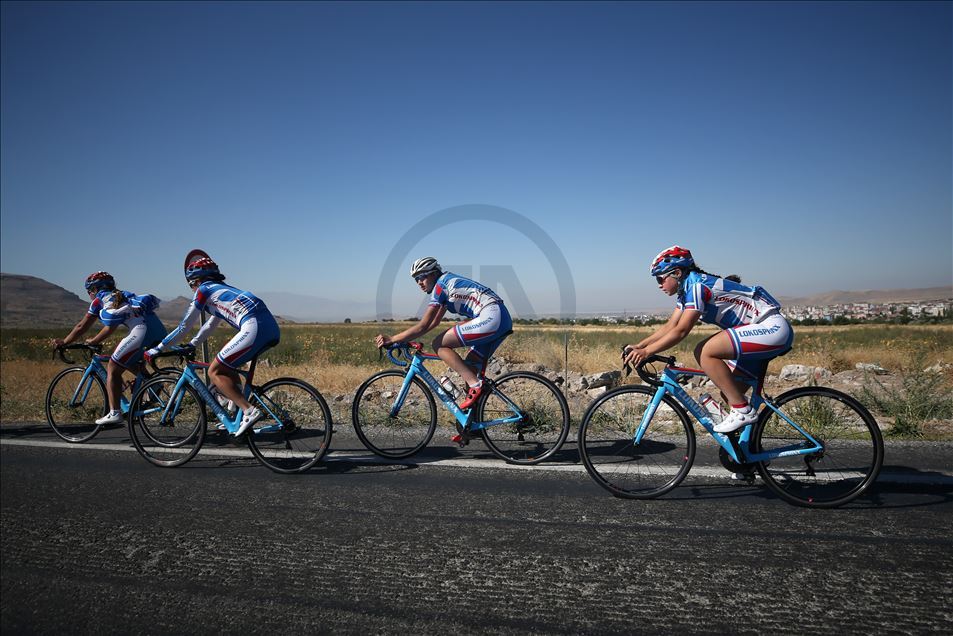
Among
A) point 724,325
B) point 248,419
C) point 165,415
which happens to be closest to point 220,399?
point 165,415

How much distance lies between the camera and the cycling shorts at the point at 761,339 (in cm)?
362

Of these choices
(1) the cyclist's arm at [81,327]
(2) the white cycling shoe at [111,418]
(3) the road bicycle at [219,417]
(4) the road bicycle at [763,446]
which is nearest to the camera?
(4) the road bicycle at [763,446]

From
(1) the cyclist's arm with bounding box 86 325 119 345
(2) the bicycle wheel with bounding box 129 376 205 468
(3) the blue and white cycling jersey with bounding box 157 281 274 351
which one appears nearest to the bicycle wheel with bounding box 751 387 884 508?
(3) the blue and white cycling jersey with bounding box 157 281 274 351

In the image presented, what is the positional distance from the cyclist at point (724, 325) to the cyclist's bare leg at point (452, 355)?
70.3 inches

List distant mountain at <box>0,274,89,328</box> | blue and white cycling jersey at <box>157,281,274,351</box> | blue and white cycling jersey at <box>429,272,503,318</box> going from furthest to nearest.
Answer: distant mountain at <box>0,274,89,328</box>
blue and white cycling jersey at <box>429,272,503,318</box>
blue and white cycling jersey at <box>157,281,274,351</box>

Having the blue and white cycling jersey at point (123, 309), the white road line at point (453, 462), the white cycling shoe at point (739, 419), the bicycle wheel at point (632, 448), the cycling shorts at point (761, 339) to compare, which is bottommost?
the white road line at point (453, 462)

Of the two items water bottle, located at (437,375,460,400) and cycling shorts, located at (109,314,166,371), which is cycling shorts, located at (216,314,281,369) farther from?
cycling shorts, located at (109,314,166,371)

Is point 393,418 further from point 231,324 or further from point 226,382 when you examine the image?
point 231,324

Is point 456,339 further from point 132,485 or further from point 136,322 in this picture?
point 136,322

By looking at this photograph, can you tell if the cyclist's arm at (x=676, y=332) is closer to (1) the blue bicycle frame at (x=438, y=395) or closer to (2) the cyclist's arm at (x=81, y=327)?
(1) the blue bicycle frame at (x=438, y=395)

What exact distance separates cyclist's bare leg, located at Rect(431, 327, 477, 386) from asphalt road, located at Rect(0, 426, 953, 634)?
3.56 feet

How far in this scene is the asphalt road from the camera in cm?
224

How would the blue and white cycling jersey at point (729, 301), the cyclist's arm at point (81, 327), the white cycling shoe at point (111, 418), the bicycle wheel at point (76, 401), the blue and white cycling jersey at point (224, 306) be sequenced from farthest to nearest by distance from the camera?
the cyclist's arm at point (81, 327), the bicycle wheel at point (76, 401), the white cycling shoe at point (111, 418), the blue and white cycling jersey at point (224, 306), the blue and white cycling jersey at point (729, 301)

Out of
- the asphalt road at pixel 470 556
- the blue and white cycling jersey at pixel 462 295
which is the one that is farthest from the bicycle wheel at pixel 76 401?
the blue and white cycling jersey at pixel 462 295
